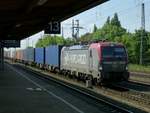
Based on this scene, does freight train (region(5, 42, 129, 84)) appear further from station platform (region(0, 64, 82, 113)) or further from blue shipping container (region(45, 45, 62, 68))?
blue shipping container (region(45, 45, 62, 68))

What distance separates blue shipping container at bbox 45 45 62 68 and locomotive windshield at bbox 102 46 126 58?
16.4 metres

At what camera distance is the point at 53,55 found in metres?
47.9

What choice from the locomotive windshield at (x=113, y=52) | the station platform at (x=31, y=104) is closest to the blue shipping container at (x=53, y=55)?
the locomotive windshield at (x=113, y=52)

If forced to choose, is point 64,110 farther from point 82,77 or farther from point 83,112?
point 82,77

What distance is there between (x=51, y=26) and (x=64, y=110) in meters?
18.8

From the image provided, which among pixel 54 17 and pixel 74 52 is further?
pixel 74 52

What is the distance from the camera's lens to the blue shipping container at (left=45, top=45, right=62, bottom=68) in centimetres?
4494

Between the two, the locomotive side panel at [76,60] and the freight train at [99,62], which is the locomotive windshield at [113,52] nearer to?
the freight train at [99,62]

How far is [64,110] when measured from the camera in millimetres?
17000

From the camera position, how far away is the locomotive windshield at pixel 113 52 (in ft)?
91.8

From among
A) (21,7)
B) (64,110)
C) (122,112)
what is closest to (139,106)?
(122,112)

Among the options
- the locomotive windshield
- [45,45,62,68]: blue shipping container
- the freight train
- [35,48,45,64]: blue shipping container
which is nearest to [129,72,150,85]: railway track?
the freight train

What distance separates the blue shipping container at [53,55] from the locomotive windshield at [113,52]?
53.8ft

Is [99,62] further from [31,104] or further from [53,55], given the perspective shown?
[53,55]
